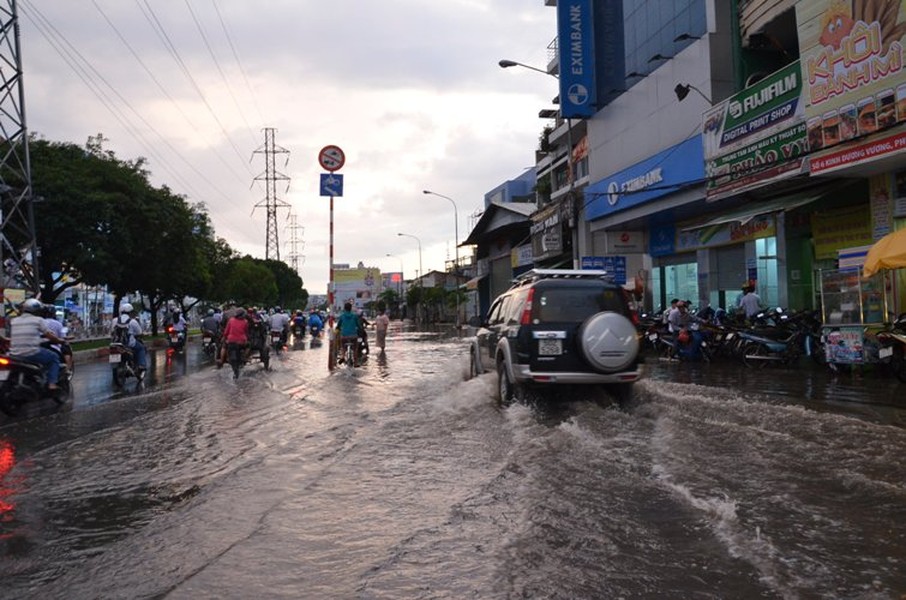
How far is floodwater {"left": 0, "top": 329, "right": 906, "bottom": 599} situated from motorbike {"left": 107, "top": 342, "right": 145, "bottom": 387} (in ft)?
14.7

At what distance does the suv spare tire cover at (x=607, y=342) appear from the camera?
821 cm

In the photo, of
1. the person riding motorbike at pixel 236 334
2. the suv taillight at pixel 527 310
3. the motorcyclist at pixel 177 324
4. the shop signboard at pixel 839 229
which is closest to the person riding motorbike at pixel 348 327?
the person riding motorbike at pixel 236 334

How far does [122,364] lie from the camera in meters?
13.9

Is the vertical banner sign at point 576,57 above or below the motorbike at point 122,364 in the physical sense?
above

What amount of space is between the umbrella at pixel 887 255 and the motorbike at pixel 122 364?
1382cm

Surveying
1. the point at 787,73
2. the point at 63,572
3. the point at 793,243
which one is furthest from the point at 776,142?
the point at 63,572

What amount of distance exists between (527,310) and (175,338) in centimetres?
1799

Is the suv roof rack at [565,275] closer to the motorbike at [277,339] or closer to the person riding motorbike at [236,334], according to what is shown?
the person riding motorbike at [236,334]

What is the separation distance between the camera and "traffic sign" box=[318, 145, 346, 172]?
55.3 ft

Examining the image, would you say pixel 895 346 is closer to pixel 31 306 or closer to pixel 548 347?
pixel 548 347

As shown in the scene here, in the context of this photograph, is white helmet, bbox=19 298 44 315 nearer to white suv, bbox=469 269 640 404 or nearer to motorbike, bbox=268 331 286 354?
white suv, bbox=469 269 640 404

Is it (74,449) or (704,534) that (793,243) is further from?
(74,449)

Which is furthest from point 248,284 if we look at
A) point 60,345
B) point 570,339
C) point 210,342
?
point 570,339

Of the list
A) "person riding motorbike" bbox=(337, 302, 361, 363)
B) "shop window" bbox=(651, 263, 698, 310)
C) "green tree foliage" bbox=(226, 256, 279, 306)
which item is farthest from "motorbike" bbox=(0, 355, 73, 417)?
"green tree foliage" bbox=(226, 256, 279, 306)
